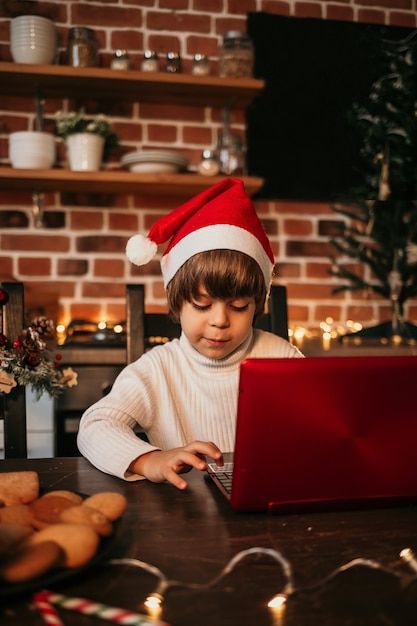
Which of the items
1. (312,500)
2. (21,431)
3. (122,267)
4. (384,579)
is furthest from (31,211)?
(384,579)

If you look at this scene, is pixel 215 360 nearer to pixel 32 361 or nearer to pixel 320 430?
pixel 32 361

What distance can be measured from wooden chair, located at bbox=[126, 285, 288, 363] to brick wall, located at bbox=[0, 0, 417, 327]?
0.92 metres

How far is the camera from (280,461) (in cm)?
63

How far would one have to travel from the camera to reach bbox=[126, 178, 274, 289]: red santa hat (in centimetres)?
116

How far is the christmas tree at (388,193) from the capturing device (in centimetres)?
214

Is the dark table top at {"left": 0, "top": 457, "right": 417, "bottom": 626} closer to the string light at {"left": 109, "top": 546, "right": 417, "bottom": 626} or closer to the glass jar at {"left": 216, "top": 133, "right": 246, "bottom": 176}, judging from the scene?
the string light at {"left": 109, "top": 546, "right": 417, "bottom": 626}

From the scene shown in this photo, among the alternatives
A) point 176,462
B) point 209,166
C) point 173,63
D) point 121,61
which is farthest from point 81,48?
point 176,462

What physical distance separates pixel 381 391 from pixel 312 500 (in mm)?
156

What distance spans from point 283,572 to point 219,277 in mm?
664

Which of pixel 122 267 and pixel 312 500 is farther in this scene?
pixel 122 267

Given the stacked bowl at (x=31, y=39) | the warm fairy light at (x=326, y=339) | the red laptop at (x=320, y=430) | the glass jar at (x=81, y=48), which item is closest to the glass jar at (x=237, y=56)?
the glass jar at (x=81, y=48)

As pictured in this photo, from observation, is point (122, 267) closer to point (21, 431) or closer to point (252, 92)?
point (252, 92)

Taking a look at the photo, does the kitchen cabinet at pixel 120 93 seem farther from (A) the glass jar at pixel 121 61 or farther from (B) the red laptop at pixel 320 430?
(B) the red laptop at pixel 320 430

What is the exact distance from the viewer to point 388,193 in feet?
7.13
